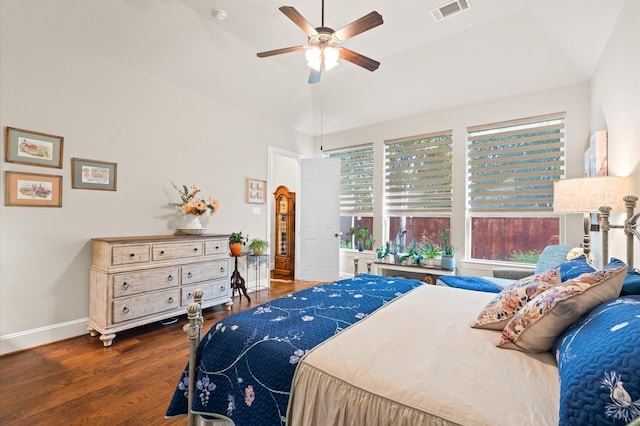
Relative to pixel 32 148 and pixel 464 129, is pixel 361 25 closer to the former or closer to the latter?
pixel 464 129

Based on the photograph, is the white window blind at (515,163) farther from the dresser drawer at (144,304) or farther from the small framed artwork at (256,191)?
the dresser drawer at (144,304)

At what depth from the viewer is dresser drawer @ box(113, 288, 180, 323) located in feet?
9.32

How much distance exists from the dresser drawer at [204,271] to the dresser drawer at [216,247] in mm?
113

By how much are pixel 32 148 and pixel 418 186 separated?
4.66 m

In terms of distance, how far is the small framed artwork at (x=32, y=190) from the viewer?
2.62m

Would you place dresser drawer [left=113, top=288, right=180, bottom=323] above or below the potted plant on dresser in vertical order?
below

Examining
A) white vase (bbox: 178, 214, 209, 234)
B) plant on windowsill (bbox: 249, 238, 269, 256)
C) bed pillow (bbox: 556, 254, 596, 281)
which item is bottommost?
plant on windowsill (bbox: 249, 238, 269, 256)

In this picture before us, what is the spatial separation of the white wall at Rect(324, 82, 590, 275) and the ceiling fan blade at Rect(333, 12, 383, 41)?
262cm

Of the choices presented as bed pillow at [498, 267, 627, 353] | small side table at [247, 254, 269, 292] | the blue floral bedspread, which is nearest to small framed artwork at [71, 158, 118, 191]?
small side table at [247, 254, 269, 292]

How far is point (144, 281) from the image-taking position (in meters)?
3.03

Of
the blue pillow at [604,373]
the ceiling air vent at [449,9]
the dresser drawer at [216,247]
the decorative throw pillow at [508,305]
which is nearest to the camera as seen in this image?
the blue pillow at [604,373]

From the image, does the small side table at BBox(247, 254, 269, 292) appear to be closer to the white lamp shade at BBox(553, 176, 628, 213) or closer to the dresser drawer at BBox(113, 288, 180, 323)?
the dresser drawer at BBox(113, 288, 180, 323)

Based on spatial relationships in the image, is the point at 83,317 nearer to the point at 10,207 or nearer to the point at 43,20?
the point at 10,207

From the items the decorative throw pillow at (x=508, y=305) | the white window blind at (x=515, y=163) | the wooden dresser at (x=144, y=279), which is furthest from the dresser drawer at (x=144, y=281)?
the white window blind at (x=515, y=163)
